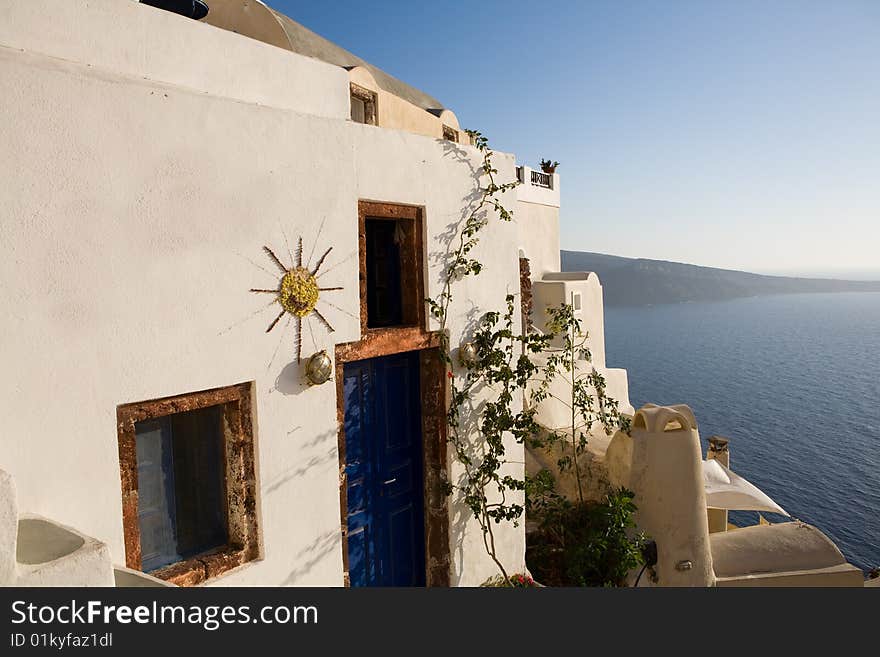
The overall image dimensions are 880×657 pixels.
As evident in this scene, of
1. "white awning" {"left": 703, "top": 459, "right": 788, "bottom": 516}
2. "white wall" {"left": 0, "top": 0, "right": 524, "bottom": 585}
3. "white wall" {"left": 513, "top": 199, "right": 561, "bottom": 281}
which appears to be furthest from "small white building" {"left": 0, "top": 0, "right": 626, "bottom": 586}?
"white wall" {"left": 513, "top": 199, "right": 561, "bottom": 281}

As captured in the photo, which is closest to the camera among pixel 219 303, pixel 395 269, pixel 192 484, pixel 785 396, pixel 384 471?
pixel 219 303

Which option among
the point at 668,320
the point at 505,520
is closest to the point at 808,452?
the point at 505,520

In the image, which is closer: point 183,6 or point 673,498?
point 183,6

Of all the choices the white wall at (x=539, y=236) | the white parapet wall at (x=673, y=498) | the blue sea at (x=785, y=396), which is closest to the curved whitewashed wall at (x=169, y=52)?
the white parapet wall at (x=673, y=498)

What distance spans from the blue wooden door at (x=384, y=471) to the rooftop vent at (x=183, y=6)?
120 inches

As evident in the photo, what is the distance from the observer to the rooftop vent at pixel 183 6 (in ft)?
15.0

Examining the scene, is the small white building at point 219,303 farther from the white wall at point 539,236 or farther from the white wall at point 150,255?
the white wall at point 539,236

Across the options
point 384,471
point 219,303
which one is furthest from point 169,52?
point 384,471

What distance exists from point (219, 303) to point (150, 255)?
509 mm

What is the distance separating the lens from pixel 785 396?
74.6 meters

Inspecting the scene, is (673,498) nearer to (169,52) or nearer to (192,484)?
(192,484)

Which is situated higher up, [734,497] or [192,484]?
[192,484]
